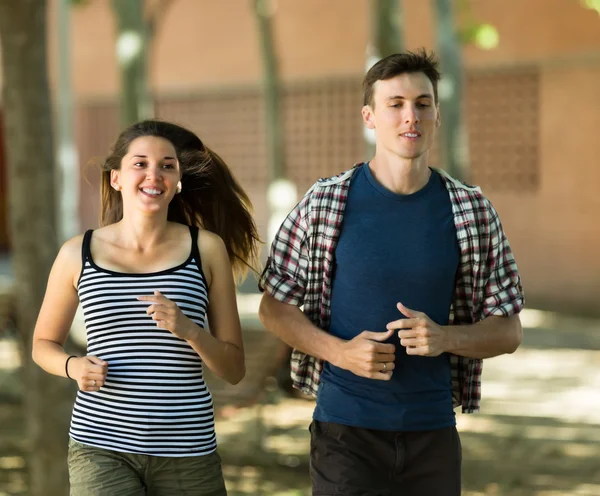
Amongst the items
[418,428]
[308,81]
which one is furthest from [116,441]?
[308,81]

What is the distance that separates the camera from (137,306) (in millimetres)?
3014

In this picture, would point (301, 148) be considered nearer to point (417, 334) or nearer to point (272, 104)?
point (272, 104)

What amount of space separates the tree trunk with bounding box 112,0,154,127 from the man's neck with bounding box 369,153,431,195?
5.65 m

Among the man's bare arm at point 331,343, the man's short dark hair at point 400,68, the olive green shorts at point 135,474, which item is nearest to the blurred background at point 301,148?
the man's bare arm at point 331,343

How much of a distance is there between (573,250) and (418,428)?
510 inches

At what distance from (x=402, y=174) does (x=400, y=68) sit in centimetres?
32

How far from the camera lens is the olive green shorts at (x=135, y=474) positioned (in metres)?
2.94

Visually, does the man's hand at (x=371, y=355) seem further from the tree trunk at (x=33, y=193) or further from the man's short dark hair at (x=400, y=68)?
the tree trunk at (x=33, y=193)

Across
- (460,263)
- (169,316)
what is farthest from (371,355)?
(169,316)

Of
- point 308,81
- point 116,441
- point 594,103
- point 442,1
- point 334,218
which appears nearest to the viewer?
point 116,441

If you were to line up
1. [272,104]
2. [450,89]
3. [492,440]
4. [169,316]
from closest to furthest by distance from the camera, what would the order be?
[169,316]
[492,440]
[450,89]
[272,104]

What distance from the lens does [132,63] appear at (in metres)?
8.66

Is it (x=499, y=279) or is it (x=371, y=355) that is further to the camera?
(x=499, y=279)

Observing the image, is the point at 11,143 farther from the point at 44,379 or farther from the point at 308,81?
the point at 308,81
